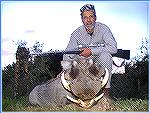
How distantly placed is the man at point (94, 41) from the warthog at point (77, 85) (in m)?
0.08

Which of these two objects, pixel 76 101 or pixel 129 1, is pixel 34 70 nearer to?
pixel 76 101

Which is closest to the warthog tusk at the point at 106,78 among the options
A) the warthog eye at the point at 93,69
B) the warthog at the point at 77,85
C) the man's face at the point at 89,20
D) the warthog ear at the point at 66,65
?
the warthog at the point at 77,85

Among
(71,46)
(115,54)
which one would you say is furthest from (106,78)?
(71,46)

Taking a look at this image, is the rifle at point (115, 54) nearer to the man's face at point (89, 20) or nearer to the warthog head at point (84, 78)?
the warthog head at point (84, 78)

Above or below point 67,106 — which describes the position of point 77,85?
above

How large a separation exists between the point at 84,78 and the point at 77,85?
5.1 inches

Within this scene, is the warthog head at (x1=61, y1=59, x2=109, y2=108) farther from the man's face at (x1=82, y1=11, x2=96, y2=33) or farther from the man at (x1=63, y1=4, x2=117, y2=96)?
the man's face at (x1=82, y1=11, x2=96, y2=33)

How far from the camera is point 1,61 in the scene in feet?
19.3

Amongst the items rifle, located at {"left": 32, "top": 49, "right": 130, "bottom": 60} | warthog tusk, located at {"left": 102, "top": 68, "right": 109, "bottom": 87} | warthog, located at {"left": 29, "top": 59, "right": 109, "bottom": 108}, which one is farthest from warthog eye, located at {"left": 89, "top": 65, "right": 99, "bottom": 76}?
rifle, located at {"left": 32, "top": 49, "right": 130, "bottom": 60}

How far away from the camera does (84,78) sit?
586cm

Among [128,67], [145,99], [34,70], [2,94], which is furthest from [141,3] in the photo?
[2,94]

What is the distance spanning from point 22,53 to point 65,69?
0.61 m

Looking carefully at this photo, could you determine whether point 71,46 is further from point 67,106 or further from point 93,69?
point 67,106

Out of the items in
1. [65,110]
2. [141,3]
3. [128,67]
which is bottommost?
[65,110]
